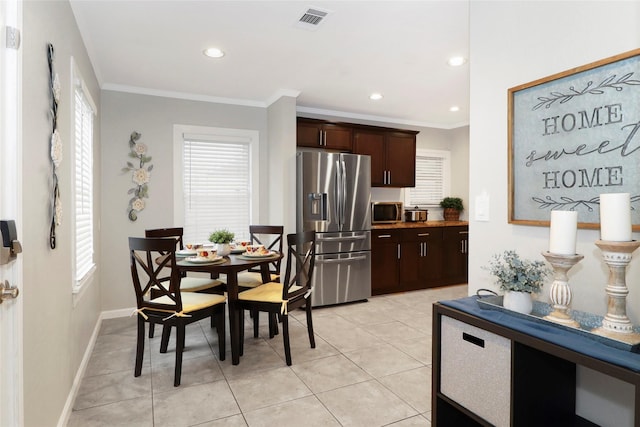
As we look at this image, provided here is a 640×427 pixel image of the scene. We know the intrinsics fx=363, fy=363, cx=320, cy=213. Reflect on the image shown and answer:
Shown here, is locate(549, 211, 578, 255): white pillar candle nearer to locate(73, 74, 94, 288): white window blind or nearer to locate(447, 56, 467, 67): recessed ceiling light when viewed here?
locate(447, 56, 467, 67): recessed ceiling light

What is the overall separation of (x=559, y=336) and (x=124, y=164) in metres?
4.22

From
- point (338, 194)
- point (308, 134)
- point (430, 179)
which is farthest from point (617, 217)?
point (430, 179)

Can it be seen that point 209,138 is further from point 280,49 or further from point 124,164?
point 280,49

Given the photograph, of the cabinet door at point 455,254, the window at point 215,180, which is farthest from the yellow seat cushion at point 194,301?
the cabinet door at point 455,254

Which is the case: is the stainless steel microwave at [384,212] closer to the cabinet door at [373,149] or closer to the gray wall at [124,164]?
the cabinet door at [373,149]

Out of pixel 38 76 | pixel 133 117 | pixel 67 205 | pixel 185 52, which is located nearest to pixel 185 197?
pixel 133 117

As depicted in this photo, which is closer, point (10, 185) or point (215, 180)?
point (10, 185)

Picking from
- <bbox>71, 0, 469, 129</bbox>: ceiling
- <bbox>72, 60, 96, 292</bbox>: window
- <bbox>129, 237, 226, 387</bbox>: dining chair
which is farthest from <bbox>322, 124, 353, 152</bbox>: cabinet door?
<bbox>129, 237, 226, 387</bbox>: dining chair

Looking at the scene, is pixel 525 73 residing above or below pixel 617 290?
above

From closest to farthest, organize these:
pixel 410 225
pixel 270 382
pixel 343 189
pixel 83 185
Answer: pixel 270 382
pixel 83 185
pixel 343 189
pixel 410 225

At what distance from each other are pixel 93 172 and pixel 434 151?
493 cm

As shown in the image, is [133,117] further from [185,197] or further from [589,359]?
[589,359]

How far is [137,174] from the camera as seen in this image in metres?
4.09

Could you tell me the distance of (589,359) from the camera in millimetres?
1106
